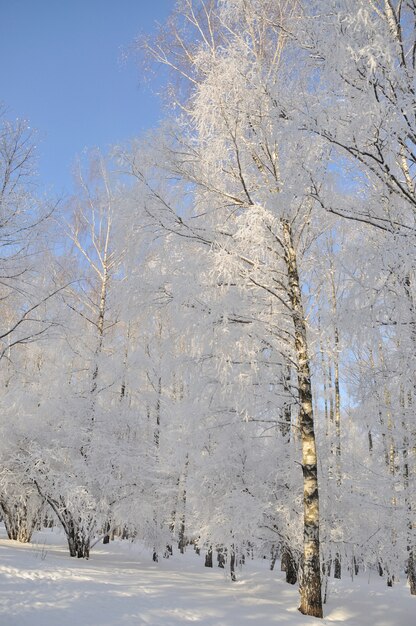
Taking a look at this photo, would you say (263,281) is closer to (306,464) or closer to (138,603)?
(306,464)

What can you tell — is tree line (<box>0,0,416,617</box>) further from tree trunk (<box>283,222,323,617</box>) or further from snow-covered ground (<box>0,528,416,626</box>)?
snow-covered ground (<box>0,528,416,626</box>)

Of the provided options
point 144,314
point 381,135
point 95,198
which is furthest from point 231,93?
point 95,198

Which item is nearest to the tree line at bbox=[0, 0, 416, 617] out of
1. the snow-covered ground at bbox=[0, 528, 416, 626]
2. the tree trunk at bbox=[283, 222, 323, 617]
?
the tree trunk at bbox=[283, 222, 323, 617]

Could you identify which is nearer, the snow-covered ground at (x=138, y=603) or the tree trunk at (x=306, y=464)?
the snow-covered ground at (x=138, y=603)

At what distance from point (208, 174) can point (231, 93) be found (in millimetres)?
1192

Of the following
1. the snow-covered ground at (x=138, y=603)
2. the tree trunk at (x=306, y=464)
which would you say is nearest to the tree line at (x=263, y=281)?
the tree trunk at (x=306, y=464)

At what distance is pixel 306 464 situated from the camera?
6297 mm

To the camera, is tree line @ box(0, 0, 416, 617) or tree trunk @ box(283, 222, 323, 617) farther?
tree trunk @ box(283, 222, 323, 617)

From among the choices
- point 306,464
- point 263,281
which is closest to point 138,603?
point 306,464

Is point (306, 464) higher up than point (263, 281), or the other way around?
point (263, 281)

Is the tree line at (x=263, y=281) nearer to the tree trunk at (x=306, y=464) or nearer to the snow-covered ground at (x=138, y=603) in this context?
the tree trunk at (x=306, y=464)

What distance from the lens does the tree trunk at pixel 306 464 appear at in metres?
5.95

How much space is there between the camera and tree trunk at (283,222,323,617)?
19.5 feet

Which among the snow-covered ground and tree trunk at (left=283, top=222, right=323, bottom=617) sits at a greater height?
tree trunk at (left=283, top=222, right=323, bottom=617)
